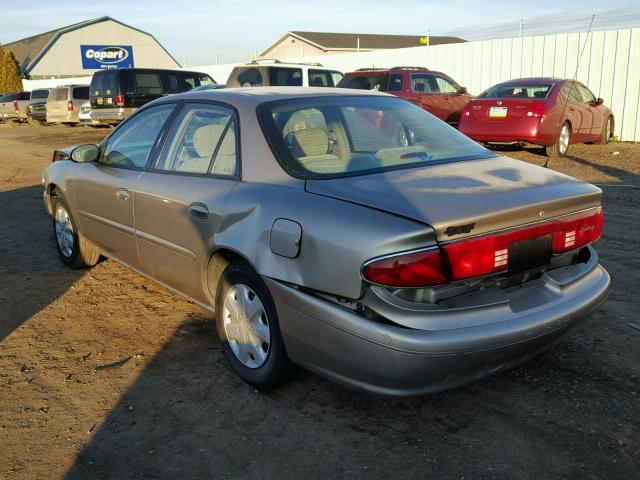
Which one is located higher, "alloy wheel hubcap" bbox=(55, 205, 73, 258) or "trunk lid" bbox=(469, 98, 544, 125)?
"trunk lid" bbox=(469, 98, 544, 125)

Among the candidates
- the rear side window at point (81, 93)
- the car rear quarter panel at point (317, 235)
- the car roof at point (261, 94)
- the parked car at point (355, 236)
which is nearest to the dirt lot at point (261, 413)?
the parked car at point (355, 236)

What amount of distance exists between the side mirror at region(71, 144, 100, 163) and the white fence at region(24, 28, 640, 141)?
10145 millimetres

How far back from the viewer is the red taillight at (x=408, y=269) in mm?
2572

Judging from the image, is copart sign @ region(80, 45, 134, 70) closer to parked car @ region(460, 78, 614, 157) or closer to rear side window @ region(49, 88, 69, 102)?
rear side window @ region(49, 88, 69, 102)

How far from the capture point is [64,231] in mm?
5613

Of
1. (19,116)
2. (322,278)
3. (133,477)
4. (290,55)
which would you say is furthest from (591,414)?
(290,55)

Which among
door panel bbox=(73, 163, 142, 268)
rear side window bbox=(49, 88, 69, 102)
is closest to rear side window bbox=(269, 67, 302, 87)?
door panel bbox=(73, 163, 142, 268)

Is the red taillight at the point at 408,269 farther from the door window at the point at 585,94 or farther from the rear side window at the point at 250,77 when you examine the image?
the rear side window at the point at 250,77

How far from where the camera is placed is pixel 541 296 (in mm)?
2945

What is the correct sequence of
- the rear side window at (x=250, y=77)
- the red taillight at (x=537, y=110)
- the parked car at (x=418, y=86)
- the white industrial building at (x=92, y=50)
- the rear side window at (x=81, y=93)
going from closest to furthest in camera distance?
the red taillight at (x=537, y=110), the parked car at (x=418, y=86), the rear side window at (x=250, y=77), the rear side window at (x=81, y=93), the white industrial building at (x=92, y=50)

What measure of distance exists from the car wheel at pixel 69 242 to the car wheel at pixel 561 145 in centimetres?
899

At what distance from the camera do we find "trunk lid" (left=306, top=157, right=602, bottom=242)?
2662mm

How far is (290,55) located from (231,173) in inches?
2091

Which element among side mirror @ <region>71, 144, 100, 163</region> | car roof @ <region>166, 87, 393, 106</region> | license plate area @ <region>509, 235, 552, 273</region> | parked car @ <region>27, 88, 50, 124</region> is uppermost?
car roof @ <region>166, 87, 393, 106</region>
